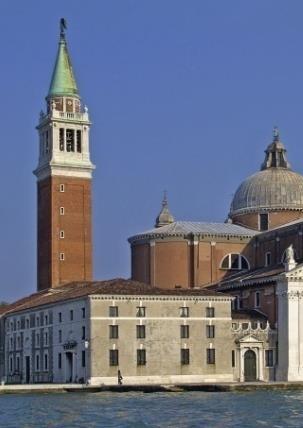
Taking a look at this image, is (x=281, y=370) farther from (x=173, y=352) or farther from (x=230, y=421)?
(x=230, y=421)

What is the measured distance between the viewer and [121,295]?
63.6 m

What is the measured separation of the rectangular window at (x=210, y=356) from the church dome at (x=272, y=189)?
20.0 metres

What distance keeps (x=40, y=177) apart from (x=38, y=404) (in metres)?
34.4

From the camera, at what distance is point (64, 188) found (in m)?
81.1

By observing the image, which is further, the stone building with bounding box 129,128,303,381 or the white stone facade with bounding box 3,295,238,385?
the stone building with bounding box 129,128,303,381

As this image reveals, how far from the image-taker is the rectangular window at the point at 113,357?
63.3 metres

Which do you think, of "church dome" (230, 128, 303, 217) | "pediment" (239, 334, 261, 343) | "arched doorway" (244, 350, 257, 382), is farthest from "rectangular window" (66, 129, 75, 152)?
"arched doorway" (244, 350, 257, 382)

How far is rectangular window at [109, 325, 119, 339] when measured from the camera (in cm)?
6348

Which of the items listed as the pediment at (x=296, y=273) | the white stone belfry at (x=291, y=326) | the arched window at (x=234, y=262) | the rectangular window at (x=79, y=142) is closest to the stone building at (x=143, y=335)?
the white stone belfry at (x=291, y=326)

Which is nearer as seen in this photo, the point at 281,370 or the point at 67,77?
the point at 281,370

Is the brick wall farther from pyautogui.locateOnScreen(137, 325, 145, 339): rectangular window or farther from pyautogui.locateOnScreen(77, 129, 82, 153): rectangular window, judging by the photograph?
pyautogui.locateOnScreen(137, 325, 145, 339): rectangular window

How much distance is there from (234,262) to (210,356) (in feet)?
53.1

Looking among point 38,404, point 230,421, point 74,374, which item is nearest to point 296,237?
point 74,374

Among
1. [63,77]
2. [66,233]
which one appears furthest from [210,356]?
[63,77]
